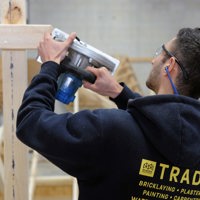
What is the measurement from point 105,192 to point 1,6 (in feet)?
2.27

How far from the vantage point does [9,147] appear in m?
1.22

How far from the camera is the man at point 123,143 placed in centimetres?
91

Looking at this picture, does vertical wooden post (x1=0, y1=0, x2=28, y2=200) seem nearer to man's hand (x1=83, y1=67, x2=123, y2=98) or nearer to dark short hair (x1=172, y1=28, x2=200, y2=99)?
man's hand (x1=83, y1=67, x2=123, y2=98)

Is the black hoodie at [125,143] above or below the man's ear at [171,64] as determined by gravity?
below

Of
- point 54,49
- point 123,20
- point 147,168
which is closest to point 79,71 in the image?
point 54,49

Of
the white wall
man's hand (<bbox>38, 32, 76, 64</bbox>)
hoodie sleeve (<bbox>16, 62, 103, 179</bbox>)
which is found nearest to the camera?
hoodie sleeve (<bbox>16, 62, 103, 179</bbox>)

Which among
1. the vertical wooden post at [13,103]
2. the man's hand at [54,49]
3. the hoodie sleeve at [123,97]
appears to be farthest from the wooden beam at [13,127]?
the hoodie sleeve at [123,97]

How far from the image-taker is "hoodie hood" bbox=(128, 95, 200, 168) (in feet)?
3.00

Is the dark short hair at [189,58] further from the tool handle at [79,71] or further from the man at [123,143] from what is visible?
the tool handle at [79,71]

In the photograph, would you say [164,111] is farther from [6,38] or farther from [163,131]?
[6,38]

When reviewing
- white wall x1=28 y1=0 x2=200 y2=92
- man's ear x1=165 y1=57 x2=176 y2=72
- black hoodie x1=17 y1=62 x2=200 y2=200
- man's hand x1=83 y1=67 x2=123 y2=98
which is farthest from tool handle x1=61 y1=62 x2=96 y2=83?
white wall x1=28 y1=0 x2=200 y2=92

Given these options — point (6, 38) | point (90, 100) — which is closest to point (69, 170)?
point (6, 38)

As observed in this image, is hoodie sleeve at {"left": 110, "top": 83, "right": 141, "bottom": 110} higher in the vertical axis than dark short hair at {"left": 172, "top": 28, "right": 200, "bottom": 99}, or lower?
lower

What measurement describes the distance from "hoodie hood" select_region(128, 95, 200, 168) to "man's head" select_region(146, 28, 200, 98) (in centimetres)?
15
